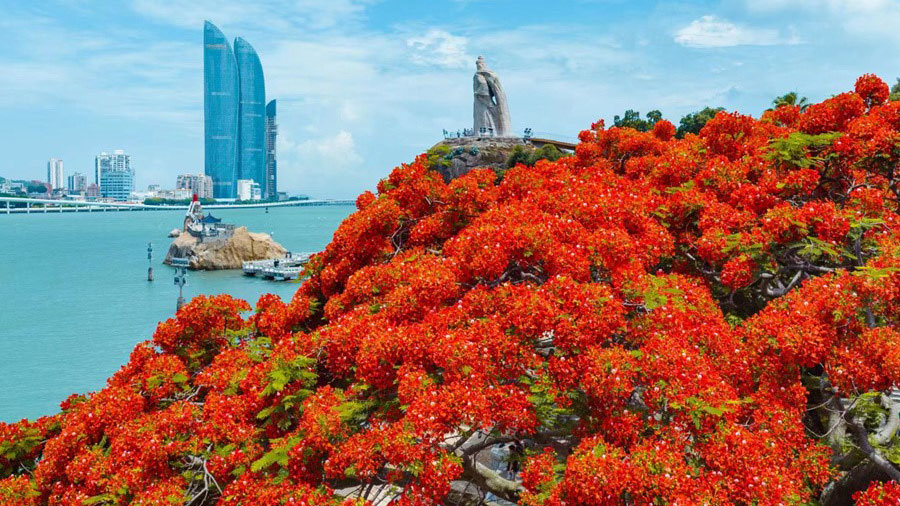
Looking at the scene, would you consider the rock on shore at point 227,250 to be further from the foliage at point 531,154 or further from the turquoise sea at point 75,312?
the foliage at point 531,154

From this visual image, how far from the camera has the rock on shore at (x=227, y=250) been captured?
2422 inches

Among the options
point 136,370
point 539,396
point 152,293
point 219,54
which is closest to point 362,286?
point 539,396

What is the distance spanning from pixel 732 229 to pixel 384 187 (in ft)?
12.8

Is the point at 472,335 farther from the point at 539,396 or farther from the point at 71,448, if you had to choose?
the point at 71,448

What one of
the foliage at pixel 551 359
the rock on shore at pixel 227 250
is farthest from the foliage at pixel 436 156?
the rock on shore at pixel 227 250

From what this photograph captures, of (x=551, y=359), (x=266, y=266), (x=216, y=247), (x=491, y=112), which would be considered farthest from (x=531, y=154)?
(x=551, y=359)

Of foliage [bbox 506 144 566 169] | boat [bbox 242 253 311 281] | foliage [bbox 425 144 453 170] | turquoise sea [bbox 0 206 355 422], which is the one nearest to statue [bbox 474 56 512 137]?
foliage [bbox 506 144 566 169]

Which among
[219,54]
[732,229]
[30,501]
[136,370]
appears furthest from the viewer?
[219,54]

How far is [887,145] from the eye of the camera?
6.67 m

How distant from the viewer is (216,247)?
205 feet

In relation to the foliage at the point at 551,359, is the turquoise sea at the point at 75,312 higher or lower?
lower

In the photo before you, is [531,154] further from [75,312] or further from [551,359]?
[551,359]

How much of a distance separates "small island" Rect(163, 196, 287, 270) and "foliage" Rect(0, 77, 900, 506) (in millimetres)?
57175

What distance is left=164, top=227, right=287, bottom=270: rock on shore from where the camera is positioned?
61.5m
